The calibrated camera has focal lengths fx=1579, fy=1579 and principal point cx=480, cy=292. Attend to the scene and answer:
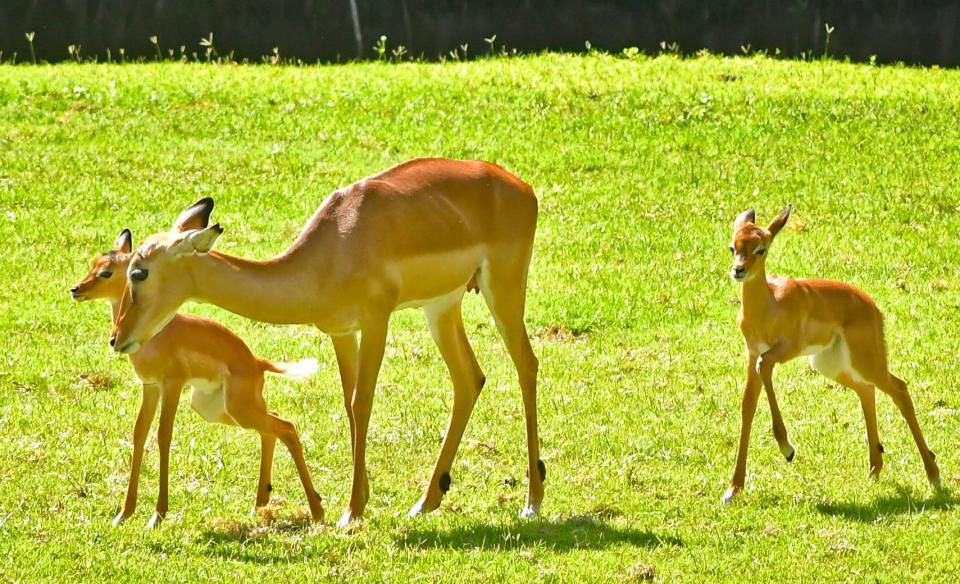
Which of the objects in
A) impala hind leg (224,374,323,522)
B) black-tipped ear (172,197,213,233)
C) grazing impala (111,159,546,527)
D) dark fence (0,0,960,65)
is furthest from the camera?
dark fence (0,0,960,65)

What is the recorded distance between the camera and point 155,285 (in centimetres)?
768

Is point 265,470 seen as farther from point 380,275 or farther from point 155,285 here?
point 155,285

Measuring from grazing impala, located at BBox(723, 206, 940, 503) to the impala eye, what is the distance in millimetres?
3308

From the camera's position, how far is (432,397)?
10930 mm

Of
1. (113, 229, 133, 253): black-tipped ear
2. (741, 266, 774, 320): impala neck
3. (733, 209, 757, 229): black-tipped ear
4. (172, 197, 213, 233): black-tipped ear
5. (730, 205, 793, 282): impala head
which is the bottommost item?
(741, 266, 774, 320): impala neck

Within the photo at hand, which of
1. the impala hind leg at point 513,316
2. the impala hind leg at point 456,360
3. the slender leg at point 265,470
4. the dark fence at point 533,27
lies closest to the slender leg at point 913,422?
the impala hind leg at point 513,316

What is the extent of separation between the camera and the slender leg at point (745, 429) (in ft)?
29.0

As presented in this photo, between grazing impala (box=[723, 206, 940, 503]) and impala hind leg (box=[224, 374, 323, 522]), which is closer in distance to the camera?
impala hind leg (box=[224, 374, 323, 522])

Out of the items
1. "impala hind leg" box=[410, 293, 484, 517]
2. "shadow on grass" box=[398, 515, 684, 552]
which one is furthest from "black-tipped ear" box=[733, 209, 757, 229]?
"shadow on grass" box=[398, 515, 684, 552]

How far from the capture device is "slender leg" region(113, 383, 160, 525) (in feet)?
27.2

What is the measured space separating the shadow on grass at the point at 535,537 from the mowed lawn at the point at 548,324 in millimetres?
31

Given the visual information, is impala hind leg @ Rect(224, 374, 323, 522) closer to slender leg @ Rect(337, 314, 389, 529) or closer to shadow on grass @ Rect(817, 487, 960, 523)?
slender leg @ Rect(337, 314, 389, 529)

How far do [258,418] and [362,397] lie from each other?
2.11 feet

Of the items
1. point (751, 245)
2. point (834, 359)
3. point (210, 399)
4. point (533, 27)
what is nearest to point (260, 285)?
point (210, 399)
